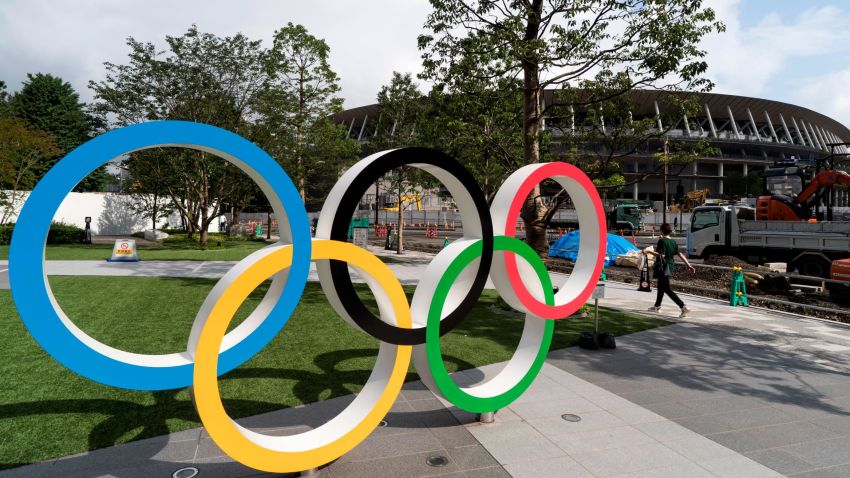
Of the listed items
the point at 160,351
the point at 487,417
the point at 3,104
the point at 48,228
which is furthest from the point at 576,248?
the point at 3,104

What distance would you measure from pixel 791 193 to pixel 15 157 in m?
41.6

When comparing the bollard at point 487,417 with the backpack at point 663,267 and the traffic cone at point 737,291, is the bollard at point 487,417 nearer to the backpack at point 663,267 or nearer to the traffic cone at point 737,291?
the backpack at point 663,267

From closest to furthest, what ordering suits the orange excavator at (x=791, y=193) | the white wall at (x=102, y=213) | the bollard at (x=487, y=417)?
the bollard at (x=487, y=417), the orange excavator at (x=791, y=193), the white wall at (x=102, y=213)

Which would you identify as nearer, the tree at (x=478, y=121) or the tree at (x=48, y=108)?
the tree at (x=478, y=121)

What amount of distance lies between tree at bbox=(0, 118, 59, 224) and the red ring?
1298 inches

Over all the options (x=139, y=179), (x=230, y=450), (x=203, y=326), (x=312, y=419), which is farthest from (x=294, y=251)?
(x=139, y=179)

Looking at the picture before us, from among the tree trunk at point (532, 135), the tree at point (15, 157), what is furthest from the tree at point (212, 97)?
the tree trunk at point (532, 135)

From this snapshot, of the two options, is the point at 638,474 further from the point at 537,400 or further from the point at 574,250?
the point at 574,250

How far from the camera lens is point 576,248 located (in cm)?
2289

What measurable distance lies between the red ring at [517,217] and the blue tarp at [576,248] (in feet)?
51.7

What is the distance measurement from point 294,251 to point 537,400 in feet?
11.8

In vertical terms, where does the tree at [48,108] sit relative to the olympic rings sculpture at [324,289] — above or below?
above

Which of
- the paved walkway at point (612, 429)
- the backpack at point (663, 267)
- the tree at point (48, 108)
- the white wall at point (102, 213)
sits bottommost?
the paved walkway at point (612, 429)

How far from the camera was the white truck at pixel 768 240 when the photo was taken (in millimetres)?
15391
